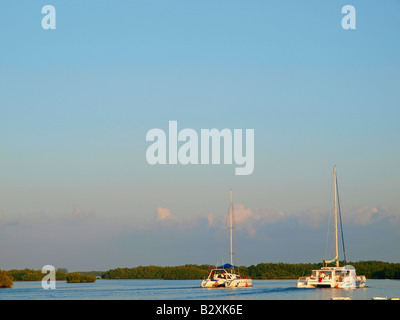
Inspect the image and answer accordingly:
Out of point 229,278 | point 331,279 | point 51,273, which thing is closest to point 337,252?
point 331,279

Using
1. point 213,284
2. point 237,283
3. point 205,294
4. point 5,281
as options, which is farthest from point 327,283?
point 5,281

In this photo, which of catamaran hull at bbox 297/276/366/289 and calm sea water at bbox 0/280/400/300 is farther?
catamaran hull at bbox 297/276/366/289

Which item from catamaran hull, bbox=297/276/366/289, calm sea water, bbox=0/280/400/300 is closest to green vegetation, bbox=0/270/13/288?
calm sea water, bbox=0/280/400/300

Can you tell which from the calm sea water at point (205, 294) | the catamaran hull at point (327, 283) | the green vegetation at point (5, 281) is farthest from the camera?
the green vegetation at point (5, 281)

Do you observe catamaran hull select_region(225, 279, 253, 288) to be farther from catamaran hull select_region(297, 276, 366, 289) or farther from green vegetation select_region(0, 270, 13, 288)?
green vegetation select_region(0, 270, 13, 288)

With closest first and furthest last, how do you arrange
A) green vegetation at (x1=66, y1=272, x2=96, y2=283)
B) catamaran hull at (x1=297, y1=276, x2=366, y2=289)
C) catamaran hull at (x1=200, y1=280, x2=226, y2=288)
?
1. catamaran hull at (x1=297, y1=276, x2=366, y2=289)
2. catamaran hull at (x1=200, y1=280, x2=226, y2=288)
3. green vegetation at (x1=66, y1=272, x2=96, y2=283)

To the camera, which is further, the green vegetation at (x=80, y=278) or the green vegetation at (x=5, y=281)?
the green vegetation at (x=80, y=278)

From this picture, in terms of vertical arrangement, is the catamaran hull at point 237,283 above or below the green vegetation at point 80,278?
above

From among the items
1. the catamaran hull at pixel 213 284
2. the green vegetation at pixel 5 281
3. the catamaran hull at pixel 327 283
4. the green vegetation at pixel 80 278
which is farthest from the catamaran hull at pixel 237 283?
the green vegetation at pixel 80 278

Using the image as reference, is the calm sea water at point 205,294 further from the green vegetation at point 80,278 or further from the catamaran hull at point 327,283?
the green vegetation at point 80,278

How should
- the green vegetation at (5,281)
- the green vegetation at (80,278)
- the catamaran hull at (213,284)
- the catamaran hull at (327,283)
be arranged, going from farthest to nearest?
the green vegetation at (80,278), the green vegetation at (5,281), the catamaran hull at (213,284), the catamaran hull at (327,283)

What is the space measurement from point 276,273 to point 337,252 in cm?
4880

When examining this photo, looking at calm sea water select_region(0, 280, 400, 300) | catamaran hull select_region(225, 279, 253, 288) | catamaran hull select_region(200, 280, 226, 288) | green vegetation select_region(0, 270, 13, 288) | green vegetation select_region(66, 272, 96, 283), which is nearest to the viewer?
calm sea water select_region(0, 280, 400, 300)
